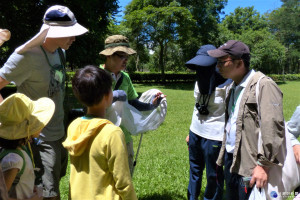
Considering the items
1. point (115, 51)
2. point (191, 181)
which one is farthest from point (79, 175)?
point (191, 181)

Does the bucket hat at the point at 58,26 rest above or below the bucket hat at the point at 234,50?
above

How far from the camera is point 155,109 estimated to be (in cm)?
319

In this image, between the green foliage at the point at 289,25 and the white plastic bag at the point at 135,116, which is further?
the green foliage at the point at 289,25

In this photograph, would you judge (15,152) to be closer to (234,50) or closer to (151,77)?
(234,50)

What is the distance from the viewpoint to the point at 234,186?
264cm

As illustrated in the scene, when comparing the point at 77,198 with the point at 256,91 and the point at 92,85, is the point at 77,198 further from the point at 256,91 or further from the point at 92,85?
the point at 256,91

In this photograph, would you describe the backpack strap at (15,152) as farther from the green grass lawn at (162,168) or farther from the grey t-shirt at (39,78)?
the green grass lawn at (162,168)

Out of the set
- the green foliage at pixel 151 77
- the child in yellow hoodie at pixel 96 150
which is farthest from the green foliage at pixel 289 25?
the child in yellow hoodie at pixel 96 150

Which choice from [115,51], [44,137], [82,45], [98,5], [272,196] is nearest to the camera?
[272,196]

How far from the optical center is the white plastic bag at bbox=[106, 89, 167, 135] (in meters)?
2.74

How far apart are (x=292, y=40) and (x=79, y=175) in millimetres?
68056

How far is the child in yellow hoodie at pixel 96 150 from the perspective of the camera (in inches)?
66.5

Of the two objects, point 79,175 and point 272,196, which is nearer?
point 79,175

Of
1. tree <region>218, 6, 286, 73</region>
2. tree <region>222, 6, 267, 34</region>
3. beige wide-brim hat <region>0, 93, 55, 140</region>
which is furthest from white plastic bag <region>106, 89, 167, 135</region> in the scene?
tree <region>222, 6, 267, 34</region>
